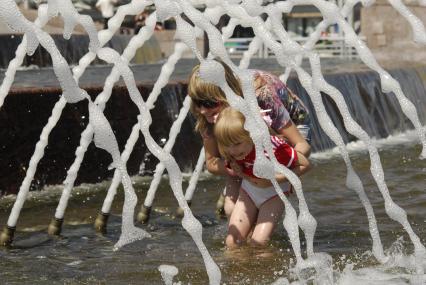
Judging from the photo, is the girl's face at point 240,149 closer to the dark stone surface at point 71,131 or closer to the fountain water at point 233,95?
the fountain water at point 233,95

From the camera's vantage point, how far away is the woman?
6387 millimetres

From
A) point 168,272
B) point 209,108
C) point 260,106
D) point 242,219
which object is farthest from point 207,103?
point 168,272

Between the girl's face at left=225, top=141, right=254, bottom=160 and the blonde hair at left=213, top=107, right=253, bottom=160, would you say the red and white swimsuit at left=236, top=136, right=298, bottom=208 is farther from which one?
the blonde hair at left=213, top=107, right=253, bottom=160

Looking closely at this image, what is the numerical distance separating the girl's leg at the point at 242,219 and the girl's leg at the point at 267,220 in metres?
0.08

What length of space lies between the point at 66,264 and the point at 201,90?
125 cm

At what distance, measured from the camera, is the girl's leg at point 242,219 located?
682 centimetres

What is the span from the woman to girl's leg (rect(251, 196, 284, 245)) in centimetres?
28

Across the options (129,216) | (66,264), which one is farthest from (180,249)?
(129,216)

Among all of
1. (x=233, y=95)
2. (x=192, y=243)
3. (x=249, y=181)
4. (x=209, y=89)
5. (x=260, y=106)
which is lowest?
(x=192, y=243)

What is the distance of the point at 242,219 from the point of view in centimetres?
684

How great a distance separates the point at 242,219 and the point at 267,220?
0.17 m

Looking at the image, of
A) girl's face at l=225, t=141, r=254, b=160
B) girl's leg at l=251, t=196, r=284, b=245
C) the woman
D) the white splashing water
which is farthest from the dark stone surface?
the white splashing water

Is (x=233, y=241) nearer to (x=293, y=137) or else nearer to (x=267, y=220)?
(x=267, y=220)

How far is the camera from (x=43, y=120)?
30.3ft
